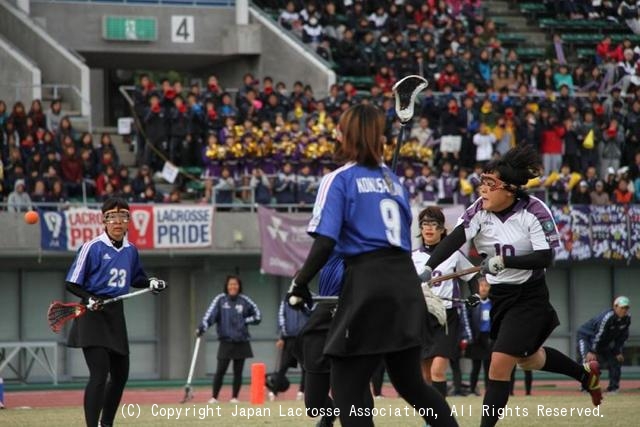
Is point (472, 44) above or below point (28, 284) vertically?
above

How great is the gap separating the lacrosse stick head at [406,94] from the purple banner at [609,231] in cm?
2064

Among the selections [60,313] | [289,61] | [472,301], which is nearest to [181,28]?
[289,61]

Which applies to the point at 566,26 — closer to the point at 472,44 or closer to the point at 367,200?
the point at 472,44

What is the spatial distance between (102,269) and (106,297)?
23 centimetres

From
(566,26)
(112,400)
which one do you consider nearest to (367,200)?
(112,400)

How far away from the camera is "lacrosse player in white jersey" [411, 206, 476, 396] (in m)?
13.5

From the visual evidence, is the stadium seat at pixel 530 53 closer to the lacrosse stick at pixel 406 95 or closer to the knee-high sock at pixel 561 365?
the knee-high sock at pixel 561 365

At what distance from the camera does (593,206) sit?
30.6m

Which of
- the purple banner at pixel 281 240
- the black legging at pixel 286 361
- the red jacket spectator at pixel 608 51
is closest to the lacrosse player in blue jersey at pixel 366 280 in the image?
the black legging at pixel 286 361

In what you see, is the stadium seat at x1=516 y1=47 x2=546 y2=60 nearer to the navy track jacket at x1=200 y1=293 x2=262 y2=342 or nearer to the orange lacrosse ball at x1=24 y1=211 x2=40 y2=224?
the orange lacrosse ball at x1=24 y1=211 x2=40 y2=224

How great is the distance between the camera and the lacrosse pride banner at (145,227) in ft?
88.6

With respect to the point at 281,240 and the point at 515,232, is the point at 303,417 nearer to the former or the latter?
Result: the point at 515,232

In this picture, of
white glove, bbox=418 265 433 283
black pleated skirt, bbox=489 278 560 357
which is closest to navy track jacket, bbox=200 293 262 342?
black pleated skirt, bbox=489 278 560 357

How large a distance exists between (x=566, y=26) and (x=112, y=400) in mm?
29505
